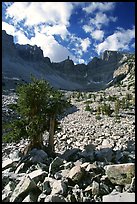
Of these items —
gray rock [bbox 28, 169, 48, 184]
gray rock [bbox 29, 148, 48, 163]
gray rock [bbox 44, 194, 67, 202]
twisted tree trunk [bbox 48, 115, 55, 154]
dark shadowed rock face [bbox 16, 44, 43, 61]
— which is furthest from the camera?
dark shadowed rock face [bbox 16, 44, 43, 61]

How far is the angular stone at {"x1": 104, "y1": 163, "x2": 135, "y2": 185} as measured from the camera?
9.28 meters

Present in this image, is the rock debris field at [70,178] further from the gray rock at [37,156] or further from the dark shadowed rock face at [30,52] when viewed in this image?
the dark shadowed rock face at [30,52]

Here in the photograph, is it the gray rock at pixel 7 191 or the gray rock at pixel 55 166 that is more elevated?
the gray rock at pixel 55 166

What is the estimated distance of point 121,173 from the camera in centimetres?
948

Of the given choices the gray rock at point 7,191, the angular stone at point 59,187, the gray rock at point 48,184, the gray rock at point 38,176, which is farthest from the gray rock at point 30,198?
the gray rock at point 38,176

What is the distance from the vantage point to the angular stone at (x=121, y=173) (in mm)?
9281

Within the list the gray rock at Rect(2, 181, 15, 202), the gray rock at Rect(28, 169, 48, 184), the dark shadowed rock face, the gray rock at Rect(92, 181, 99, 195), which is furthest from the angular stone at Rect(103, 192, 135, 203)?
the dark shadowed rock face

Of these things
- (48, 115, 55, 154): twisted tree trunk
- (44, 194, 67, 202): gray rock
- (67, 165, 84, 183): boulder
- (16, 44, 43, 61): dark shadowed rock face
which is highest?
(16, 44, 43, 61): dark shadowed rock face

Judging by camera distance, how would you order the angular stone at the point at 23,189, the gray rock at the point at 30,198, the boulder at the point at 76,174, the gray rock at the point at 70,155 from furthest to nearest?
the gray rock at the point at 70,155 → the boulder at the point at 76,174 → the angular stone at the point at 23,189 → the gray rock at the point at 30,198

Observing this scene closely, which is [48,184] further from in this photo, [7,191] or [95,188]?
[95,188]

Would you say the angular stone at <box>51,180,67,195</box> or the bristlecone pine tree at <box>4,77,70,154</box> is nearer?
the angular stone at <box>51,180,67,195</box>

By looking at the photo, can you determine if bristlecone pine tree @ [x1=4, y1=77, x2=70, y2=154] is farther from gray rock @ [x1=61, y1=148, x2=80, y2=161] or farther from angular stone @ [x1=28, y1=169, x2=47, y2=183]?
angular stone @ [x1=28, y1=169, x2=47, y2=183]

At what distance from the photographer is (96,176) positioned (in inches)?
381

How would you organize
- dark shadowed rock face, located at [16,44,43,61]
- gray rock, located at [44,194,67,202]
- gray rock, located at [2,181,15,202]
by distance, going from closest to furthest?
gray rock, located at [44,194,67,202]
gray rock, located at [2,181,15,202]
dark shadowed rock face, located at [16,44,43,61]
